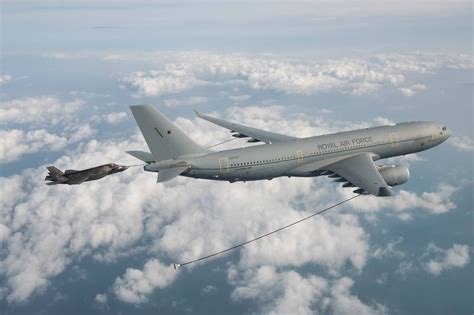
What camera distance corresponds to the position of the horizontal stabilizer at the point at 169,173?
134 ft

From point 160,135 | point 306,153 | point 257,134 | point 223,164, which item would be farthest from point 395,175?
point 160,135

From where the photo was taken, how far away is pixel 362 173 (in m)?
46.0

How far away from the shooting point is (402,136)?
2153 inches

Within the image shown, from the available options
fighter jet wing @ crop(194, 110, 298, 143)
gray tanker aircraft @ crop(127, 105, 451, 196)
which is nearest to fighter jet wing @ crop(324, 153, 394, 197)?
gray tanker aircraft @ crop(127, 105, 451, 196)

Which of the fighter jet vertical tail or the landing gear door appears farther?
the landing gear door

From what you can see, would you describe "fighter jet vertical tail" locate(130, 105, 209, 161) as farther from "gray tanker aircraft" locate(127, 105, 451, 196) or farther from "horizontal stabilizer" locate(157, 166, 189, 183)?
"horizontal stabilizer" locate(157, 166, 189, 183)

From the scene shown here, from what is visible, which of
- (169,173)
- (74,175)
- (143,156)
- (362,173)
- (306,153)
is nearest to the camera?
(74,175)

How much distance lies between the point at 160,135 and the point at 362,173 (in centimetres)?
2653

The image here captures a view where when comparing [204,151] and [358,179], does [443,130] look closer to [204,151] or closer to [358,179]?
[358,179]

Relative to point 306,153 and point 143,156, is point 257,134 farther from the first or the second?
point 143,156

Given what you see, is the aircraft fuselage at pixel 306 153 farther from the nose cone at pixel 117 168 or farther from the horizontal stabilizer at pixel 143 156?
the nose cone at pixel 117 168

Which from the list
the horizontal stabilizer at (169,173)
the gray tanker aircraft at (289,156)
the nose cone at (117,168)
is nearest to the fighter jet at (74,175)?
the nose cone at (117,168)

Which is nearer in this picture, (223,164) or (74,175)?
(74,175)

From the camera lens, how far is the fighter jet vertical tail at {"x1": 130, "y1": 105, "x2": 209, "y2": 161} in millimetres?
43219
